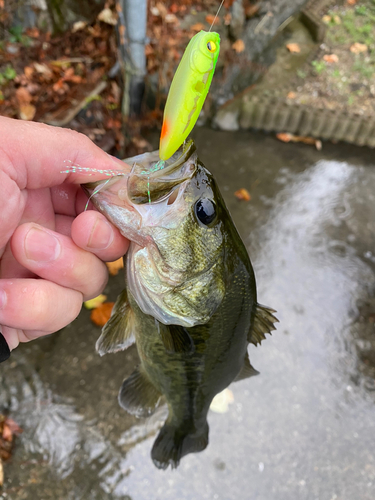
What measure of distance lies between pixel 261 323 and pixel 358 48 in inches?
238

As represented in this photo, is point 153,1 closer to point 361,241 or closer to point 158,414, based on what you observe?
point 361,241

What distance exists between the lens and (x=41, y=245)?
1319 mm

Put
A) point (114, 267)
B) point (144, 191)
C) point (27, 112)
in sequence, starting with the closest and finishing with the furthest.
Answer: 1. point (144, 191)
2. point (114, 267)
3. point (27, 112)

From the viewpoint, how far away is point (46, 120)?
3.47 meters

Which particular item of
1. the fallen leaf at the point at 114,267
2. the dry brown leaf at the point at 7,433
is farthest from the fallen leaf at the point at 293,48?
the dry brown leaf at the point at 7,433

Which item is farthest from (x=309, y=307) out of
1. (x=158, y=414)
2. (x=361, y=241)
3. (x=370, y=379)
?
(x=158, y=414)

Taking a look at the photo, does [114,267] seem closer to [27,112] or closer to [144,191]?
[27,112]

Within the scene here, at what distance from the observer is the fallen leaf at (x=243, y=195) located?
4.03m

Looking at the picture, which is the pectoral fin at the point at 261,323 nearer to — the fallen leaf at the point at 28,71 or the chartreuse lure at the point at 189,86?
the chartreuse lure at the point at 189,86

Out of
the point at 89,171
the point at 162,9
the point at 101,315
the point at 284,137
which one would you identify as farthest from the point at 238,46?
the point at 89,171

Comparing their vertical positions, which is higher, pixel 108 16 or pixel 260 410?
pixel 108 16

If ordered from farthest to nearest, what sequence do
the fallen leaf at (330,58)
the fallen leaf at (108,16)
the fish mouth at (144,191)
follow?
the fallen leaf at (330,58) → the fallen leaf at (108,16) → the fish mouth at (144,191)

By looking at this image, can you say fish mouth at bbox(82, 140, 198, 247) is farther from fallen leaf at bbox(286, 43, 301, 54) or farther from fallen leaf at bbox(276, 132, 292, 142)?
fallen leaf at bbox(286, 43, 301, 54)

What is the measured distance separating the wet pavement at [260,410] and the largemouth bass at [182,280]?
115cm
